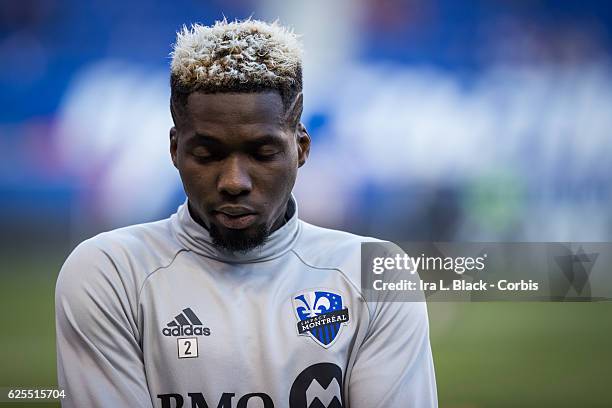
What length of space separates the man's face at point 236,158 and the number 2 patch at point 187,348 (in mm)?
231

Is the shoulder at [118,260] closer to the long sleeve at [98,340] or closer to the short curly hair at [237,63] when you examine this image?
the long sleeve at [98,340]

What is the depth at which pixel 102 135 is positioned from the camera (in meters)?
2.33

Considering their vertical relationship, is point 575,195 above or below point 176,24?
below

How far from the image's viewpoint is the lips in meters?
1.81

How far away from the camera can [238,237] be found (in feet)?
6.13

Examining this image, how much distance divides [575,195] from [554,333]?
385mm

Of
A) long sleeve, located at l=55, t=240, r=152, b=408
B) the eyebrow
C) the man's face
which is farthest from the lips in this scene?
long sleeve, located at l=55, t=240, r=152, b=408

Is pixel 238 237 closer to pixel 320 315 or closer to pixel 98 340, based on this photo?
pixel 320 315

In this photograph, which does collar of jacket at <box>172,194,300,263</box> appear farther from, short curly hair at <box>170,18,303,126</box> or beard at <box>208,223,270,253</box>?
short curly hair at <box>170,18,303,126</box>

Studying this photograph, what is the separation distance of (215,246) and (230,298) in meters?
0.12

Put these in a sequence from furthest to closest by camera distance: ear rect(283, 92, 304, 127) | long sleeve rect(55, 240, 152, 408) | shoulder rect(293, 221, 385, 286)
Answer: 1. shoulder rect(293, 221, 385, 286)
2. ear rect(283, 92, 304, 127)
3. long sleeve rect(55, 240, 152, 408)

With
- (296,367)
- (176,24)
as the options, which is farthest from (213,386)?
(176,24)

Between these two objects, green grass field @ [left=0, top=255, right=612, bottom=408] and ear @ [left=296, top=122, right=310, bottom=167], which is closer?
ear @ [left=296, top=122, right=310, bottom=167]

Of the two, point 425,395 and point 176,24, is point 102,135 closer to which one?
point 176,24
